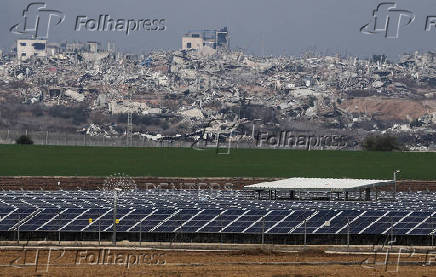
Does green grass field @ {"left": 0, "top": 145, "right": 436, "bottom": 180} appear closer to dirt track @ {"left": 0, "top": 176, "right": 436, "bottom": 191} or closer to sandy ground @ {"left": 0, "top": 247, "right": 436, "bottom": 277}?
dirt track @ {"left": 0, "top": 176, "right": 436, "bottom": 191}

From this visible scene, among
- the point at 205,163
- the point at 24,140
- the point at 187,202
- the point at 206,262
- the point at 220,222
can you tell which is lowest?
the point at 206,262

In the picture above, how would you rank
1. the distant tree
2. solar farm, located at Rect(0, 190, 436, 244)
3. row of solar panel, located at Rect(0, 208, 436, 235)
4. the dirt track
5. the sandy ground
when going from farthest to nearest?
the distant tree < the dirt track < row of solar panel, located at Rect(0, 208, 436, 235) < solar farm, located at Rect(0, 190, 436, 244) < the sandy ground

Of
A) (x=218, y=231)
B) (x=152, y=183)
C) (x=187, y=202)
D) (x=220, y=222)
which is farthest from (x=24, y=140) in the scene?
(x=218, y=231)

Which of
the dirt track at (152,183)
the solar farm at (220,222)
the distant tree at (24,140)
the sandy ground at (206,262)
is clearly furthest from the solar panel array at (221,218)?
the distant tree at (24,140)

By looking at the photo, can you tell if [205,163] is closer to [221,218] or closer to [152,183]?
[152,183]

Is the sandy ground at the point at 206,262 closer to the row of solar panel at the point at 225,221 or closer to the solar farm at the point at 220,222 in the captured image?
the solar farm at the point at 220,222

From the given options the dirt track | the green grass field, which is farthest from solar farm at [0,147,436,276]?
the green grass field

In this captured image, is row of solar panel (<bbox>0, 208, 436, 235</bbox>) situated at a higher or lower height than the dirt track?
higher
